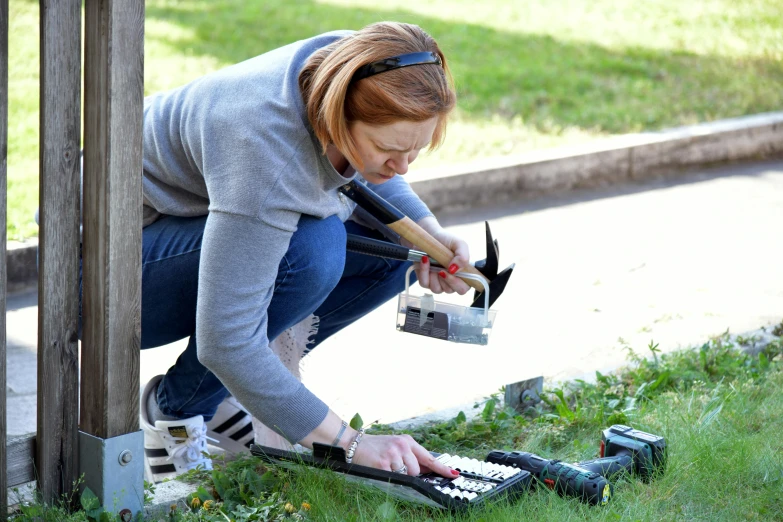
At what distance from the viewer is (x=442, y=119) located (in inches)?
87.5

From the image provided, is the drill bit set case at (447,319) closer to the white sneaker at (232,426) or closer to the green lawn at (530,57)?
the white sneaker at (232,426)

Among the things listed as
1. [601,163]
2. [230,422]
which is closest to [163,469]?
[230,422]

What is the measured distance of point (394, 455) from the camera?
7.03 ft

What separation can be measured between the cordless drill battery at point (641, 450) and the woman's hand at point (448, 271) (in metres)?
0.63

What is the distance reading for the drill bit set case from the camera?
2.58 meters

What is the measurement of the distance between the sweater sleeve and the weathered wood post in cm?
16

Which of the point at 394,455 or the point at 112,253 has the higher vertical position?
the point at 112,253

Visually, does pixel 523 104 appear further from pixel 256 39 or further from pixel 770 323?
pixel 770 323

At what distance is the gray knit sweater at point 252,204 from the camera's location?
2.04 m

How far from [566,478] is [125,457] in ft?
3.36

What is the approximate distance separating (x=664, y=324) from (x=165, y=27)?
19.3 feet

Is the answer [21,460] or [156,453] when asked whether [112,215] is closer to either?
[21,460]

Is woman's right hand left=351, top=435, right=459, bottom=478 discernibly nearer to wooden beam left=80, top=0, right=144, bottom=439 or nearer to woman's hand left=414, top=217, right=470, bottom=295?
wooden beam left=80, top=0, right=144, bottom=439

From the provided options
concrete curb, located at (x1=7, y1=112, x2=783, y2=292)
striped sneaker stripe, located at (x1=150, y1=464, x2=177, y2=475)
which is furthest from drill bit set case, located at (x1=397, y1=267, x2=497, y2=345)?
concrete curb, located at (x1=7, y1=112, x2=783, y2=292)
